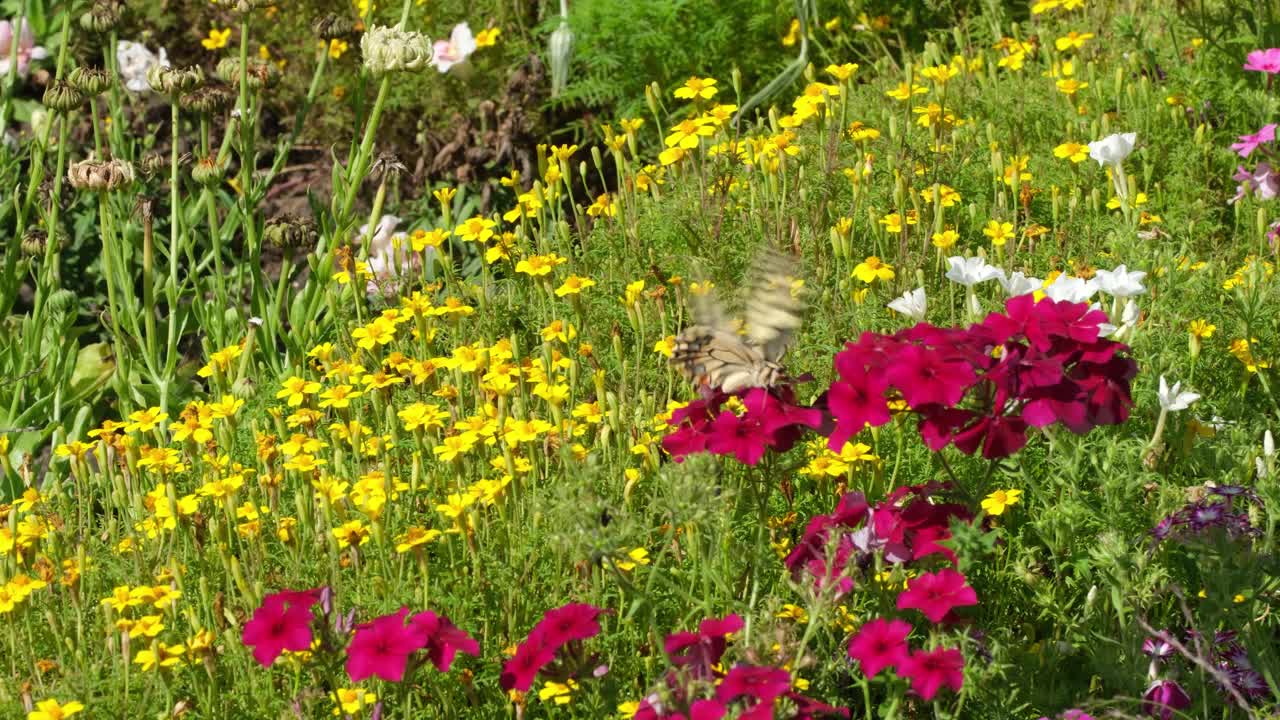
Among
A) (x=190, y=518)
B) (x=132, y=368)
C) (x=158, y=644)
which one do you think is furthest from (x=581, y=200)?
(x=158, y=644)

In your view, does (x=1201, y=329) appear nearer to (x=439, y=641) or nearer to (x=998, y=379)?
(x=998, y=379)

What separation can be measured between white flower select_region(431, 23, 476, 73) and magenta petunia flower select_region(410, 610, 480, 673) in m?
3.69

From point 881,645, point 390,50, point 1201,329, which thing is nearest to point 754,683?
point 881,645

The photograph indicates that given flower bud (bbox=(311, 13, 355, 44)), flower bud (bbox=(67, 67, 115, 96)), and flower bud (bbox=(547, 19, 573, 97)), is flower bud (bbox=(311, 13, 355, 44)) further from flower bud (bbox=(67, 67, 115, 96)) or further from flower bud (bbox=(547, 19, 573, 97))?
flower bud (bbox=(547, 19, 573, 97))

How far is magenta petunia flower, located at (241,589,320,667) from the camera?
6.13 feet

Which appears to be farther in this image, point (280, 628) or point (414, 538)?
point (414, 538)

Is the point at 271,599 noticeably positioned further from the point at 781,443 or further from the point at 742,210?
the point at 742,210

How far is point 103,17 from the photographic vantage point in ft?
11.6


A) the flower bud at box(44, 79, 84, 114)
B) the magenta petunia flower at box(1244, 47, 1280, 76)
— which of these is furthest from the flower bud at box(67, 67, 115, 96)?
the magenta petunia flower at box(1244, 47, 1280, 76)

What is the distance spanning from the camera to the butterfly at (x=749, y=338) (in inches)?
81.5

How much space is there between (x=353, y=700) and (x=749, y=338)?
808 millimetres

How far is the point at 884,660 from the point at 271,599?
83 centimetres

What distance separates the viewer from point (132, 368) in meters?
3.78

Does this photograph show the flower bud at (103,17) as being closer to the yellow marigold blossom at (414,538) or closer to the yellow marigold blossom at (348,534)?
the yellow marigold blossom at (348,534)
